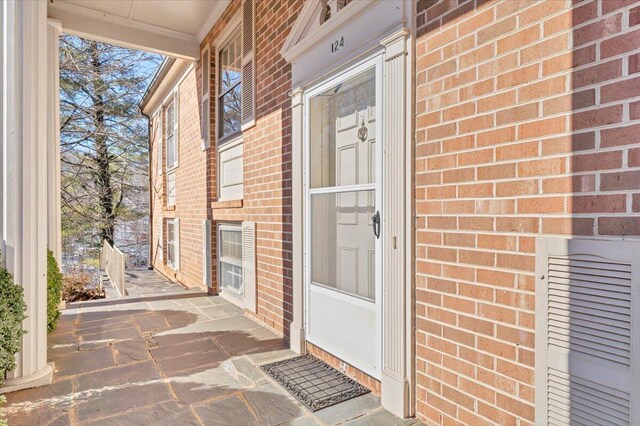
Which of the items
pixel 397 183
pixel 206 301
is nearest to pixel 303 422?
pixel 397 183

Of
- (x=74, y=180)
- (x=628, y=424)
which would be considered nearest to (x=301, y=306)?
(x=628, y=424)

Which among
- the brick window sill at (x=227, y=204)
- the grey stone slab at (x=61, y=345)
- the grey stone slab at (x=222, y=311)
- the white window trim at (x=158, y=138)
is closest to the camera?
the grey stone slab at (x=61, y=345)

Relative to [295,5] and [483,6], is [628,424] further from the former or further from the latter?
[295,5]

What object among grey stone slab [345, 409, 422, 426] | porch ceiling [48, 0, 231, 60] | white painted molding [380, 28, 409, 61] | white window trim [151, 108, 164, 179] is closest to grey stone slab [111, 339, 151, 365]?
grey stone slab [345, 409, 422, 426]

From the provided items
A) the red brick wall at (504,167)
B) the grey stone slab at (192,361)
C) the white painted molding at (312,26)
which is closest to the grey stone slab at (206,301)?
the grey stone slab at (192,361)

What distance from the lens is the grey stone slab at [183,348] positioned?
11.0 feet

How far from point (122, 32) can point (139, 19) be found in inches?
12.9

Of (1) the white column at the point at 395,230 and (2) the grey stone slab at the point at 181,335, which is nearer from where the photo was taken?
(1) the white column at the point at 395,230

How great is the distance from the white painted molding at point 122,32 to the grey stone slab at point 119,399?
16.1ft

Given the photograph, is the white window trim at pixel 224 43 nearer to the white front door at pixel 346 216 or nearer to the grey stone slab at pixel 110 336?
the white front door at pixel 346 216

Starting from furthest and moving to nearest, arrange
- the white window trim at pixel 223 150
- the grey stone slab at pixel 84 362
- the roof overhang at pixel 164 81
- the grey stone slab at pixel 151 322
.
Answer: the roof overhang at pixel 164 81, the white window trim at pixel 223 150, the grey stone slab at pixel 151 322, the grey stone slab at pixel 84 362

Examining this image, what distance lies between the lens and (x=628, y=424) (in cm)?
139

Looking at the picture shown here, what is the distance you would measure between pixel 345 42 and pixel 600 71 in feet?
5.65

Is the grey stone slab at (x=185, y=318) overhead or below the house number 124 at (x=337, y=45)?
below
